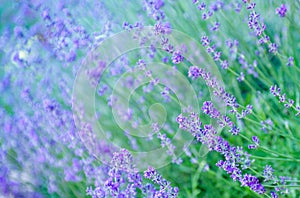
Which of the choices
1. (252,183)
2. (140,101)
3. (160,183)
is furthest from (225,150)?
(140,101)

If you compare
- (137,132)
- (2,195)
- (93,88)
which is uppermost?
(93,88)

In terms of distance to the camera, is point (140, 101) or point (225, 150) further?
point (140, 101)

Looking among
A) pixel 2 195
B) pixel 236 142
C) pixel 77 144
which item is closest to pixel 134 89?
pixel 77 144

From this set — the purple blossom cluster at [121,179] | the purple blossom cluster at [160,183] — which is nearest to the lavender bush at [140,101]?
the purple blossom cluster at [121,179]

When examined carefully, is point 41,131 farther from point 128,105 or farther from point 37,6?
point 37,6

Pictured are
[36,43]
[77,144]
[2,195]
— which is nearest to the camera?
[77,144]

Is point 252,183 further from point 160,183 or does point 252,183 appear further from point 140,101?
point 140,101

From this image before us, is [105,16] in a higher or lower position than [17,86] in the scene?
higher

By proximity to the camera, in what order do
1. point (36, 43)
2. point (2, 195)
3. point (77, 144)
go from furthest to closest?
point (36, 43) < point (2, 195) < point (77, 144)
